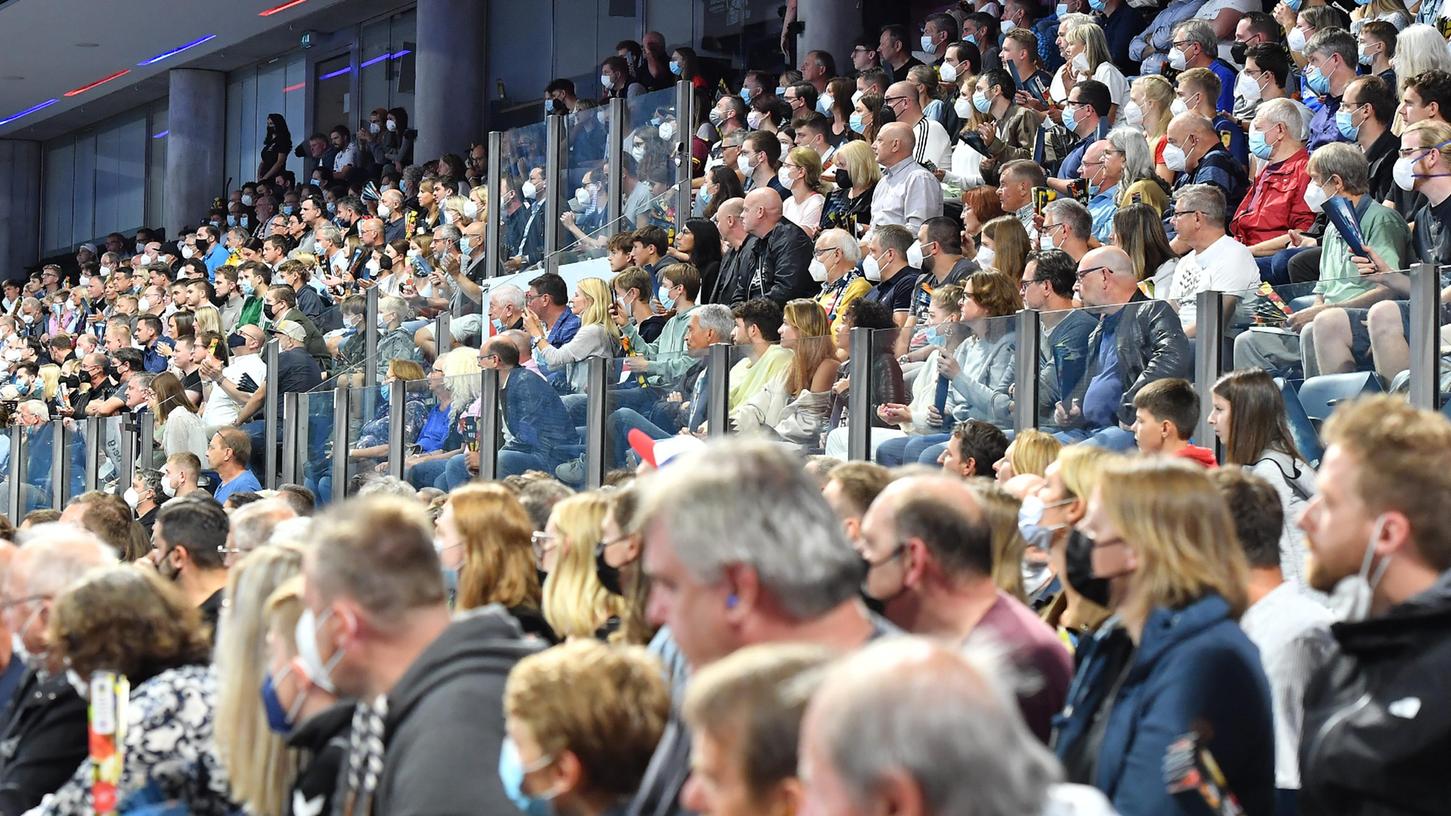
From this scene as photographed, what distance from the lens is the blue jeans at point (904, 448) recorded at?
682cm

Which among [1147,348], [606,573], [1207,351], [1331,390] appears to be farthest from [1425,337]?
[606,573]

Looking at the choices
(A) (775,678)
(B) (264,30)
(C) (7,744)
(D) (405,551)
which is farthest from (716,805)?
(B) (264,30)

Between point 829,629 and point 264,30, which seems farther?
point 264,30

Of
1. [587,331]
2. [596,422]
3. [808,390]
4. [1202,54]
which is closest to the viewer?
[808,390]

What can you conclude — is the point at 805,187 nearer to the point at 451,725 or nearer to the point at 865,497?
the point at 865,497

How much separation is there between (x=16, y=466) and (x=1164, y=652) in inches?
462

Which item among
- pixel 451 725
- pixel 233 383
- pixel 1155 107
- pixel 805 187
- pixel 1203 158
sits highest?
pixel 1155 107

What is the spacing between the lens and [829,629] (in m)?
2.73

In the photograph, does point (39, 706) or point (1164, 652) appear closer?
point (1164, 652)

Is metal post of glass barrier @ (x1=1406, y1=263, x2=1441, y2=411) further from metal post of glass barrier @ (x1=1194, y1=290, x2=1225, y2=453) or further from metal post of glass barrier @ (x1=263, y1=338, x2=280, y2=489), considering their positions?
metal post of glass barrier @ (x1=263, y1=338, x2=280, y2=489)

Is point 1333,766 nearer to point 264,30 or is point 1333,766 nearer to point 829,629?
point 829,629

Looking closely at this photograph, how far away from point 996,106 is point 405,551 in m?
8.41

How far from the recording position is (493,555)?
15.1ft

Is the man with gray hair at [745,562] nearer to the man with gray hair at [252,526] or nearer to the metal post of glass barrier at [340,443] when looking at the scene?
the man with gray hair at [252,526]
